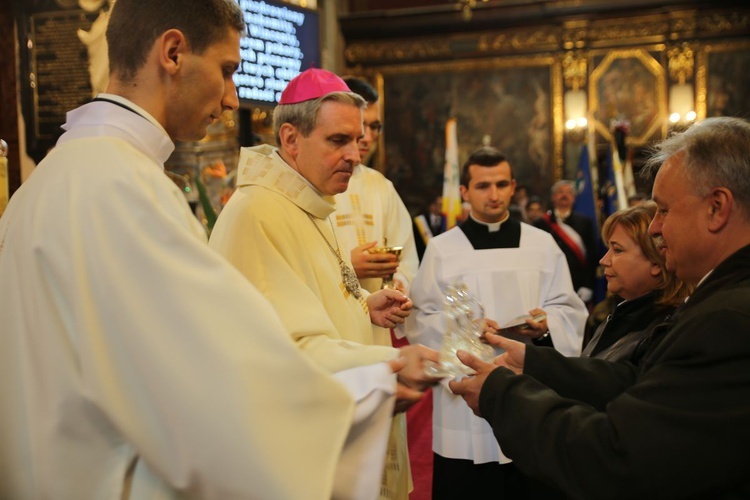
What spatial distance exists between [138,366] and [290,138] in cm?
160

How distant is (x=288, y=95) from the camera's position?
3.00m

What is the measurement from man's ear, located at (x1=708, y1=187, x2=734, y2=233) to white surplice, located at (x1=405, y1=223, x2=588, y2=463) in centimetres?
217

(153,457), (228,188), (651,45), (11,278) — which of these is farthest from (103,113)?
(651,45)

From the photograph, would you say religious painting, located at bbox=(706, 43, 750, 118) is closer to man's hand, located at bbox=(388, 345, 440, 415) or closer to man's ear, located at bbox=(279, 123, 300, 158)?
man's ear, located at bbox=(279, 123, 300, 158)

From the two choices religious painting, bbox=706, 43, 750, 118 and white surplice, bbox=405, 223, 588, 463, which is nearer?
white surplice, bbox=405, 223, 588, 463

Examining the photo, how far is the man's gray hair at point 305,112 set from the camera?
2893 millimetres

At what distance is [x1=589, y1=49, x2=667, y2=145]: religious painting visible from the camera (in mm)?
14516

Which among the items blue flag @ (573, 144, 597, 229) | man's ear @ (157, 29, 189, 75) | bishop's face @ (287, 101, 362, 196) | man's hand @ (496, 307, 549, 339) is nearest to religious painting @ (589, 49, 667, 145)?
blue flag @ (573, 144, 597, 229)

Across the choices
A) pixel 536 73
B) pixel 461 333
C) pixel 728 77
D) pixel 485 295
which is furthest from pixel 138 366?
pixel 728 77

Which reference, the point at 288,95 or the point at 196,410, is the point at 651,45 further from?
the point at 196,410

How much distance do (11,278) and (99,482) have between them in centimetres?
44

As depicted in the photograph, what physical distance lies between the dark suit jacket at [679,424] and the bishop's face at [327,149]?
1.28 m

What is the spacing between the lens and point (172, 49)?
71.3 inches

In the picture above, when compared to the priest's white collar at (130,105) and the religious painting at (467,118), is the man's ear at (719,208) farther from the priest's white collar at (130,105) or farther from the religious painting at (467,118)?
the religious painting at (467,118)
